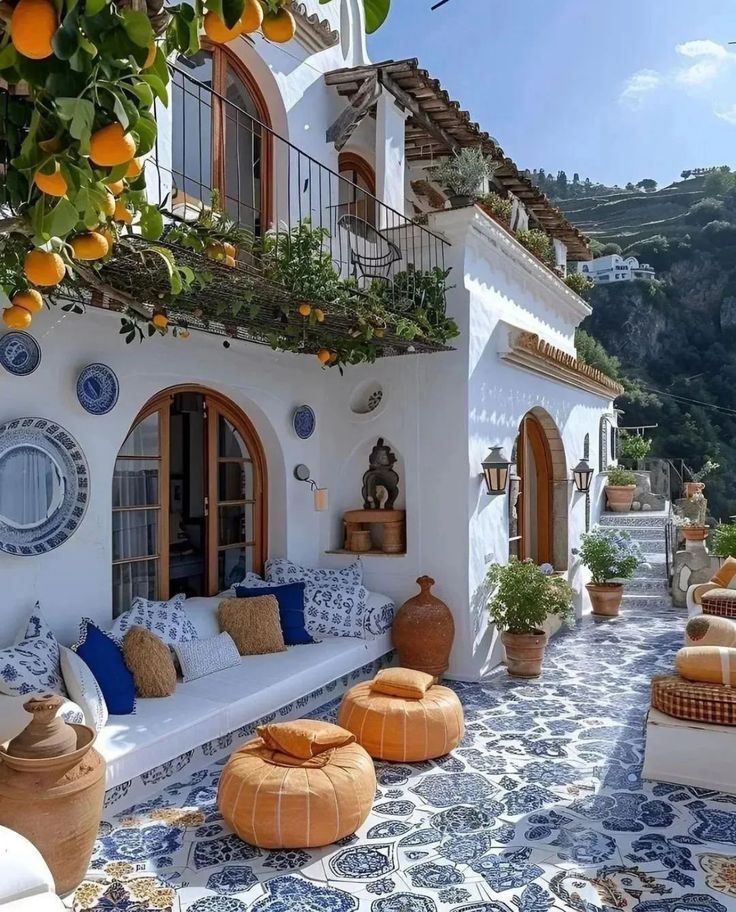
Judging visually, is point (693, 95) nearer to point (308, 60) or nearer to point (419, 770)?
point (308, 60)

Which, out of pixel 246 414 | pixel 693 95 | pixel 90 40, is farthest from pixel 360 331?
pixel 693 95

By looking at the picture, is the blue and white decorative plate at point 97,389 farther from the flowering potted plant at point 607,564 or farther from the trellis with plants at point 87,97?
the flowering potted plant at point 607,564

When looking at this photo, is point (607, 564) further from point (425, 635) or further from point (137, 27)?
point (137, 27)

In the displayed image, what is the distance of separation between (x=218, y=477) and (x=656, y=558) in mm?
9076

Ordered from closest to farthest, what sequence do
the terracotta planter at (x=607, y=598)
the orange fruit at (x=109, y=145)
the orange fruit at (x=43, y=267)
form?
the orange fruit at (x=109, y=145) < the orange fruit at (x=43, y=267) < the terracotta planter at (x=607, y=598)

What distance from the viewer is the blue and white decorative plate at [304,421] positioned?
7.74m

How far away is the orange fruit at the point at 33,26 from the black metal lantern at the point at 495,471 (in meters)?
6.63

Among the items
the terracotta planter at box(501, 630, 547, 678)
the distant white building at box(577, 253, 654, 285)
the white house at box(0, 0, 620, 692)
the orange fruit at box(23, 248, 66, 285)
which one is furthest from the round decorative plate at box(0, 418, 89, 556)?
the distant white building at box(577, 253, 654, 285)


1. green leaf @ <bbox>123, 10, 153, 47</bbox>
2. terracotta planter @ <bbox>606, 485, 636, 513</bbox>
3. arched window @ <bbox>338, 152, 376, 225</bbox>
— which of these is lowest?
terracotta planter @ <bbox>606, 485, 636, 513</bbox>

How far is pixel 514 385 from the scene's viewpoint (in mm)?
8688

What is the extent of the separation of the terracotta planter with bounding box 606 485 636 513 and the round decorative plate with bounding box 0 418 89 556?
43.5 ft

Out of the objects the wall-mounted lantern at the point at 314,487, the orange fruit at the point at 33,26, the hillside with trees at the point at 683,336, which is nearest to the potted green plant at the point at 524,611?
the wall-mounted lantern at the point at 314,487

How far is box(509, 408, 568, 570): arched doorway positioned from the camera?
10.4 m

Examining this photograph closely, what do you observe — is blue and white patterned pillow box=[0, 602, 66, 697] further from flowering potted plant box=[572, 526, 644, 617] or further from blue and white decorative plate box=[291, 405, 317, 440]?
flowering potted plant box=[572, 526, 644, 617]
